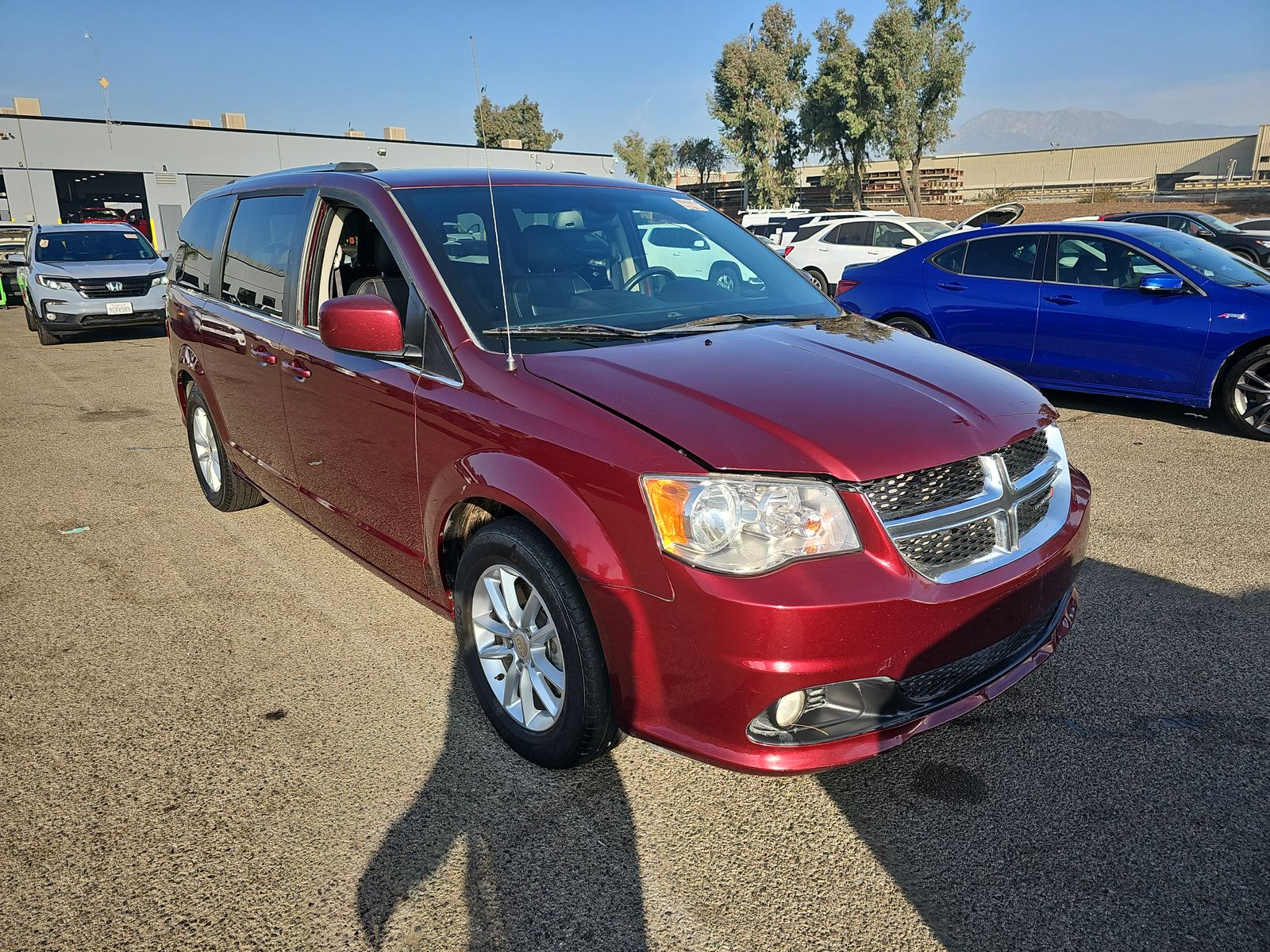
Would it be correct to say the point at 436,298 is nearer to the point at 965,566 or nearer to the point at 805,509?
the point at 805,509

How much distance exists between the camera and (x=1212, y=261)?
284 inches

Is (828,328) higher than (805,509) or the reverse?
higher

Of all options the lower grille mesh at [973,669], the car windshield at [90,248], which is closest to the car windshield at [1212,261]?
the lower grille mesh at [973,669]

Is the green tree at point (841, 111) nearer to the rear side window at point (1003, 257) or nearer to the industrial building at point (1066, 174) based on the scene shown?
the industrial building at point (1066, 174)

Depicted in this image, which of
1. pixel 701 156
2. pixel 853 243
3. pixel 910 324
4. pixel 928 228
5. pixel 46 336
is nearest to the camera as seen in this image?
pixel 910 324

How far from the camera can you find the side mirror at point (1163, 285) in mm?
6863

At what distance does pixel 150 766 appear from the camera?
2.97m

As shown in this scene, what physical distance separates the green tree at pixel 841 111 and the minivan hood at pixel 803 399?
4391 centimetres

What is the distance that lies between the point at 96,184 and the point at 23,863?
48.8m

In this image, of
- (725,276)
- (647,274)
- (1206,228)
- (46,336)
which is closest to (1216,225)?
(1206,228)

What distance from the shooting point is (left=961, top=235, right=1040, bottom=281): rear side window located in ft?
25.5

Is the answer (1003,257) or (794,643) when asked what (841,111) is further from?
(794,643)

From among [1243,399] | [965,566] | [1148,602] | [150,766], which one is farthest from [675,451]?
[1243,399]

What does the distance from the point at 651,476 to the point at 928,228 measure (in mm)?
16543
